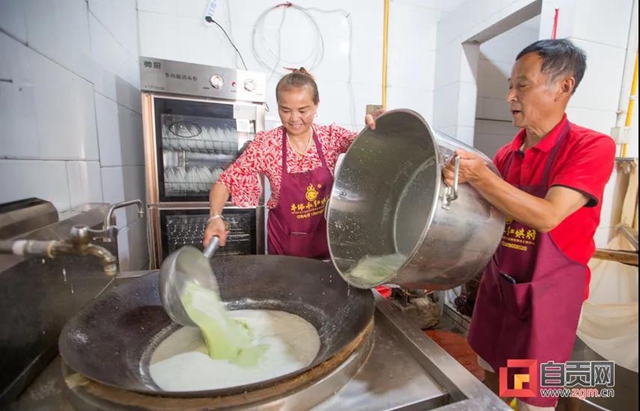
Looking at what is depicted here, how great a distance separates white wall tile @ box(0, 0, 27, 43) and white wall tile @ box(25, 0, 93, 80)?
0.08ft

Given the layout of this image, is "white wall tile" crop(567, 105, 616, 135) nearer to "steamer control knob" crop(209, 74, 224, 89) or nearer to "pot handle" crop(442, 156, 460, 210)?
"pot handle" crop(442, 156, 460, 210)

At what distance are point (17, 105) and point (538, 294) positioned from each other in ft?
4.61

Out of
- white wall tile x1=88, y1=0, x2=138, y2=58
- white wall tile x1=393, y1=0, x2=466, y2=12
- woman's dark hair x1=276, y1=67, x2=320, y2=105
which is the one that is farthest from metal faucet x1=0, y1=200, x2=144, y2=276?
white wall tile x1=393, y1=0, x2=466, y2=12

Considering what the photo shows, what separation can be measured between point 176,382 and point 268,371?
195 millimetres

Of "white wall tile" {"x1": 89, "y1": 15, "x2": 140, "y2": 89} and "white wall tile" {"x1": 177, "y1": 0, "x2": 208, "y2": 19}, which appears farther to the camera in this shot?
"white wall tile" {"x1": 177, "y1": 0, "x2": 208, "y2": 19}

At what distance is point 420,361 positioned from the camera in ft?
2.16

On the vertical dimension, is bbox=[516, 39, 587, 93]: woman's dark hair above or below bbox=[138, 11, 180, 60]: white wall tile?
below

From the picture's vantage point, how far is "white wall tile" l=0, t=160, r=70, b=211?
65cm

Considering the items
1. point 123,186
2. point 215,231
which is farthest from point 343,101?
point 215,231

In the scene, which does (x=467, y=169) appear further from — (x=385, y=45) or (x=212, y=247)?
(x=385, y=45)

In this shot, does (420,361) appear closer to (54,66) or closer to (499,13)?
(54,66)

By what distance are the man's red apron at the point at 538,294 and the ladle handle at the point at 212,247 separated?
0.90m

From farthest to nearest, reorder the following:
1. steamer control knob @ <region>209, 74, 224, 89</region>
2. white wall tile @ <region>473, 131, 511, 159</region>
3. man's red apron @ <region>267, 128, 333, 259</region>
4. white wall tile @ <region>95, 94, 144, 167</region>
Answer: white wall tile @ <region>473, 131, 511, 159</region> < steamer control knob @ <region>209, 74, 224, 89</region> < white wall tile @ <region>95, 94, 144, 167</region> < man's red apron @ <region>267, 128, 333, 259</region>

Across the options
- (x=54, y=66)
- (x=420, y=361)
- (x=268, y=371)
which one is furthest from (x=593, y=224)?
(x=54, y=66)
